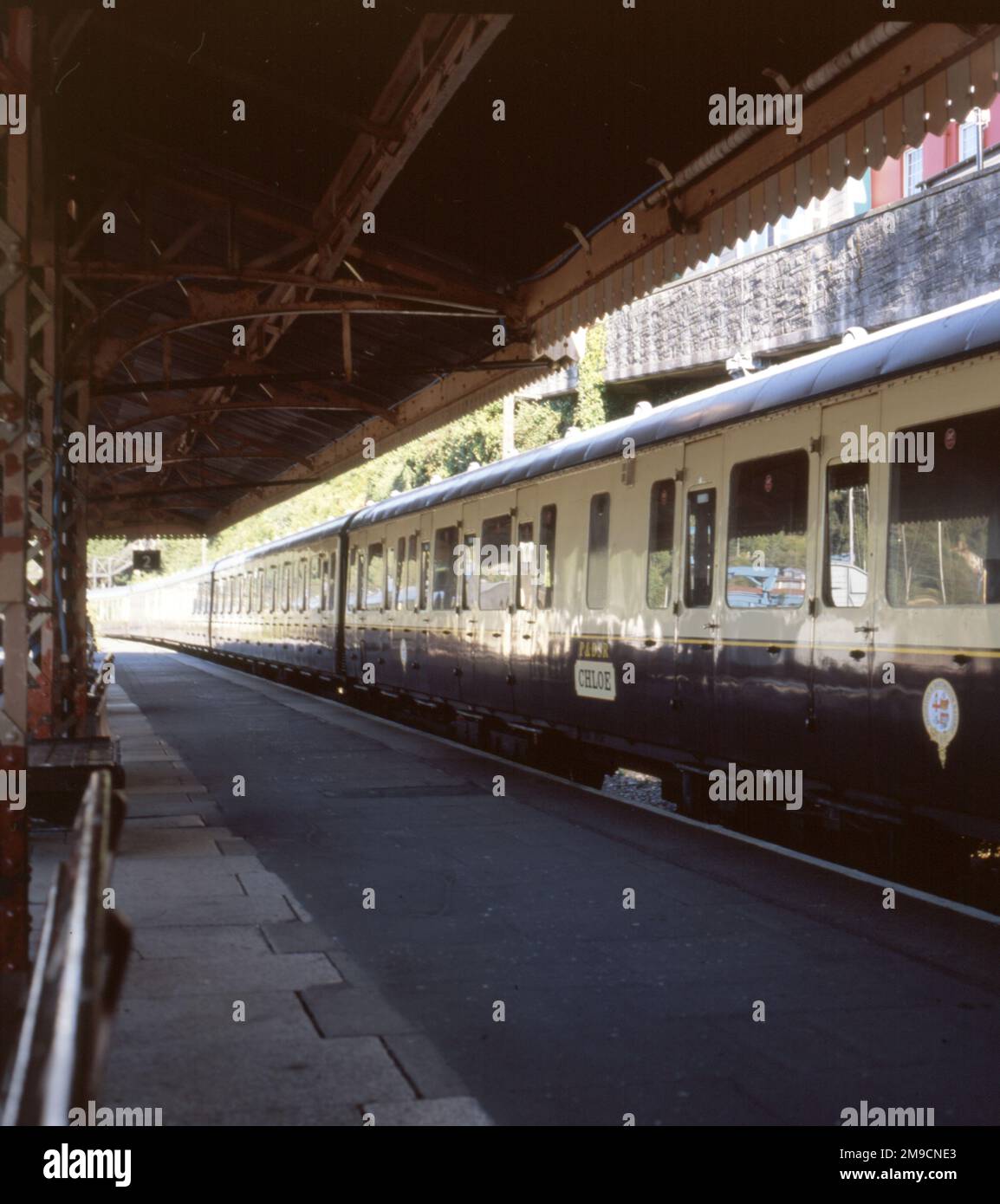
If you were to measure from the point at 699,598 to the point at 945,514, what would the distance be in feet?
9.29

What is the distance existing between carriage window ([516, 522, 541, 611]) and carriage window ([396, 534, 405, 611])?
15.2 feet

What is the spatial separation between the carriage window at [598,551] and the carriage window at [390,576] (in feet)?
24.3

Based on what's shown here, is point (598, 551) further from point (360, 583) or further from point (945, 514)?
point (360, 583)

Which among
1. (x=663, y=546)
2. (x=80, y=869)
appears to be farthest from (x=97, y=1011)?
(x=663, y=546)

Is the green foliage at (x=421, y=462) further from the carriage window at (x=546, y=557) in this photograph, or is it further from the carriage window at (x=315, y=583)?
the carriage window at (x=546, y=557)

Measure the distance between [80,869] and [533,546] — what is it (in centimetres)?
1086

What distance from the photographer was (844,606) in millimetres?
7973

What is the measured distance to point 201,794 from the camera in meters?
11.2

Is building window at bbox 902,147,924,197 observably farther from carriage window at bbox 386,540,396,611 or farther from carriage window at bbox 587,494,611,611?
carriage window at bbox 587,494,611,611

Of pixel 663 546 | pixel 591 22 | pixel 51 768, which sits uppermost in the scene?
pixel 591 22

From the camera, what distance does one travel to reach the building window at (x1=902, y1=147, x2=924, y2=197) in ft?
70.2

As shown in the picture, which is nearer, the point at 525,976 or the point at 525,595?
the point at 525,976

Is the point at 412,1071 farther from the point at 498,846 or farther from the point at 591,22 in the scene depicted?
the point at 591,22

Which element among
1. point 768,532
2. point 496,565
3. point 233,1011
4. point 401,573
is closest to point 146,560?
point 401,573
